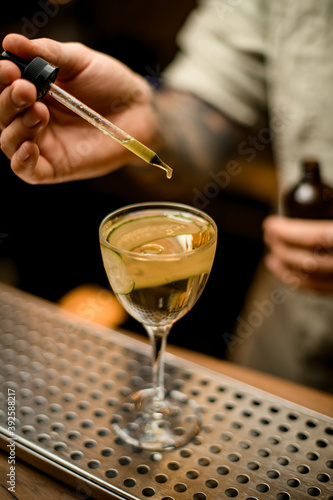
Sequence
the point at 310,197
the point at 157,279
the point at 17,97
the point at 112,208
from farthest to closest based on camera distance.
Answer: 1. the point at 112,208
2. the point at 310,197
3. the point at 157,279
4. the point at 17,97

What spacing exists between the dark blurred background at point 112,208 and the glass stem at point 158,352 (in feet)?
5.22

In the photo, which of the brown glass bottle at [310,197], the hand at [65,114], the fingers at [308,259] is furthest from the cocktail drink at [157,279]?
the fingers at [308,259]

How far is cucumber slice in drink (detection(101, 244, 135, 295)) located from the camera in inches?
30.5

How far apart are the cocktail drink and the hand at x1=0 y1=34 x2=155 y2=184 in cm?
14

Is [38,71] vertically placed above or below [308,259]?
above

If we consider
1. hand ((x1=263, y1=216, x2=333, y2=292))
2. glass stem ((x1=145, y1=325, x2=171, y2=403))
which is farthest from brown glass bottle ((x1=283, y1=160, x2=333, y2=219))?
glass stem ((x1=145, y1=325, x2=171, y2=403))

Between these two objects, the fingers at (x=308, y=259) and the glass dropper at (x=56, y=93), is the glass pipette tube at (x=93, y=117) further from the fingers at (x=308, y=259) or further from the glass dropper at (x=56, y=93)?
the fingers at (x=308, y=259)

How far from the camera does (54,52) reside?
734 millimetres

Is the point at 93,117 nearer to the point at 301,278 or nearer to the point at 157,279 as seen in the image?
the point at 157,279

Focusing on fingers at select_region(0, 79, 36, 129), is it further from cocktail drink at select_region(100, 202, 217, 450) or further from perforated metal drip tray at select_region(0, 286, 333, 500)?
perforated metal drip tray at select_region(0, 286, 333, 500)

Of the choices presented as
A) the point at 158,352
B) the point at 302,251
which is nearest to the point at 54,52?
the point at 158,352

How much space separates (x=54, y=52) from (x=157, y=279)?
0.38 m

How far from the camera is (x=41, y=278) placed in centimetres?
279

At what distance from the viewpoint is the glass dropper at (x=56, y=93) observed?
663 millimetres
